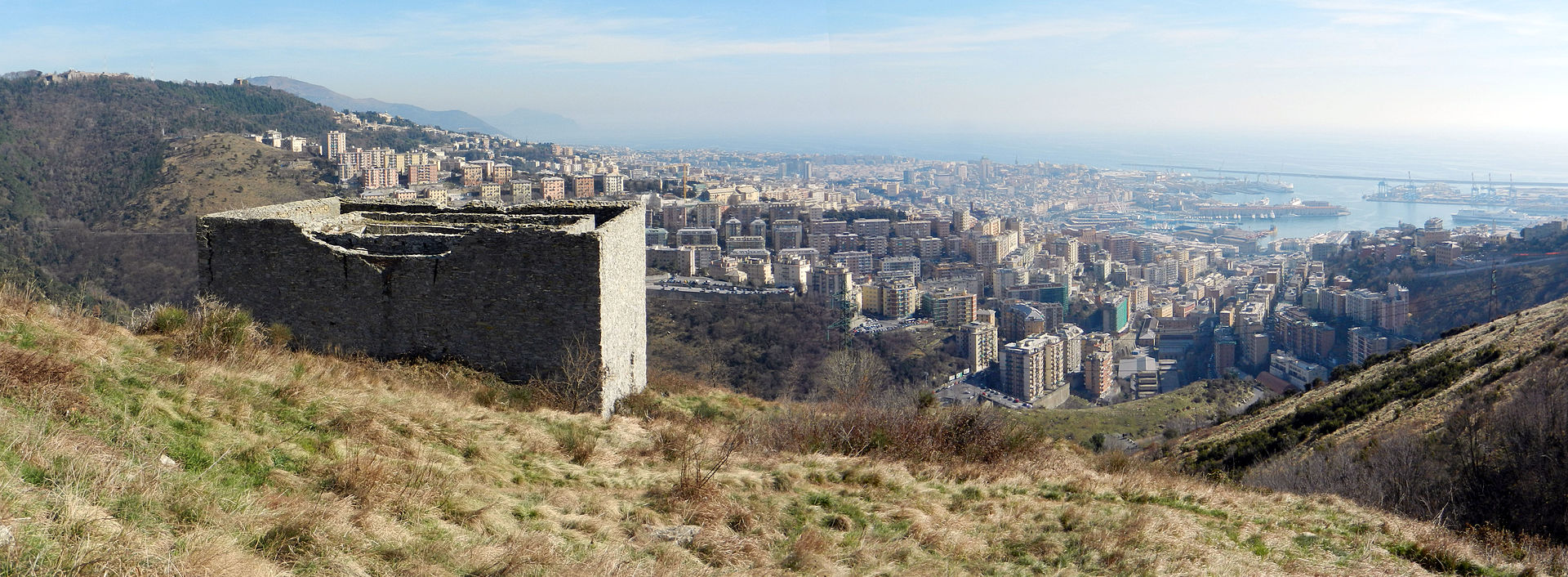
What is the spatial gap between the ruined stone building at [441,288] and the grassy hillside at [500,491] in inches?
21.6

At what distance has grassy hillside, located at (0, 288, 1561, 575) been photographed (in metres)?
3.02

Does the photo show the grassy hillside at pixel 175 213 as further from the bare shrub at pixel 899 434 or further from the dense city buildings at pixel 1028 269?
the bare shrub at pixel 899 434

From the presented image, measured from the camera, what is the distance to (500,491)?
14.6 feet

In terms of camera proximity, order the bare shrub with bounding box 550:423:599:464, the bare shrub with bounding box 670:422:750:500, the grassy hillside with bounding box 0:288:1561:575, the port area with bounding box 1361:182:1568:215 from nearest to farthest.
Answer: the grassy hillside with bounding box 0:288:1561:575, the bare shrub with bounding box 670:422:750:500, the bare shrub with bounding box 550:423:599:464, the port area with bounding box 1361:182:1568:215

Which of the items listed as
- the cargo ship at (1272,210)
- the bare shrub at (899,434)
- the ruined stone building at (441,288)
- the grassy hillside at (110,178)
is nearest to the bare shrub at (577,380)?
the ruined stone building at (441,288)

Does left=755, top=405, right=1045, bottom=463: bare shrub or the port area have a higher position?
the port area

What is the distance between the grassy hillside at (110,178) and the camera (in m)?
32.0

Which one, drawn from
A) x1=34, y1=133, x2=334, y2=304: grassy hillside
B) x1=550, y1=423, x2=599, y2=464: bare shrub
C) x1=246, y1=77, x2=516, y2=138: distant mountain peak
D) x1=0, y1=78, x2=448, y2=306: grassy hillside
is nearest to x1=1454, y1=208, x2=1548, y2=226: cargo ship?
x1=550, y1=423, x2=599, y2=464: bare shrub

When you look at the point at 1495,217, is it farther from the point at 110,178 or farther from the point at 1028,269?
the point at 110,178

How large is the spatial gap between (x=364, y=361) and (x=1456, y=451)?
32.1 feet

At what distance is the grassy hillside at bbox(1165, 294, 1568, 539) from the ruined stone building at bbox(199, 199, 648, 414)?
652 centimetres

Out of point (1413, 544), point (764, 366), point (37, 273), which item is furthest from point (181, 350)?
point (37, 273)

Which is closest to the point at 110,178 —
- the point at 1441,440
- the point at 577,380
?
the point at 577,380

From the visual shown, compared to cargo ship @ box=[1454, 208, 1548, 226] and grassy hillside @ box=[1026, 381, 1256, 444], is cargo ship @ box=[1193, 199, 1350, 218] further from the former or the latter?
grassy hillside @ box=[1026, 381, 1256, 444]
